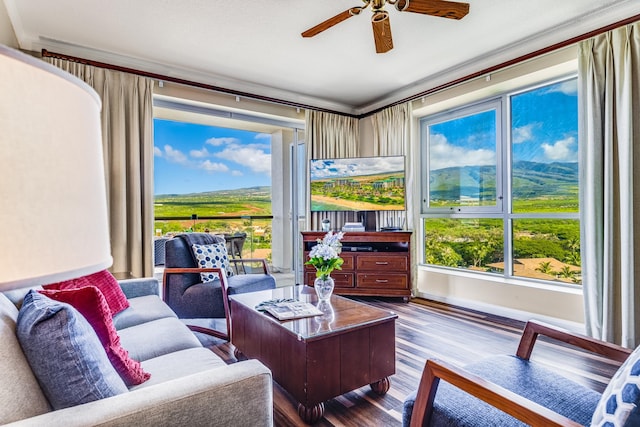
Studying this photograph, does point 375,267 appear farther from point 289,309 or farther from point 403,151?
point 289,309

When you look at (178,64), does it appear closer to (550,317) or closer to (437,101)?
(437,101)

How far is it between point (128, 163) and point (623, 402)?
3799mm

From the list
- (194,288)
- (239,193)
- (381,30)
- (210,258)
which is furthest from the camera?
(239,193)

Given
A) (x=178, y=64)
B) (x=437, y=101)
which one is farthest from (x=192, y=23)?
(x=437, y=101)

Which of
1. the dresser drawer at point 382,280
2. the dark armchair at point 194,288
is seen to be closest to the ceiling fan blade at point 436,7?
the dark armchair at point 194,288

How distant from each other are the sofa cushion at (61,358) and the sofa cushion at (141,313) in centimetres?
109

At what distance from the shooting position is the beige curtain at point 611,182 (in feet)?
8.37

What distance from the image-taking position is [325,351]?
182 centimetres

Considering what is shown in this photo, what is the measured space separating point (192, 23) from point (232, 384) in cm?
279

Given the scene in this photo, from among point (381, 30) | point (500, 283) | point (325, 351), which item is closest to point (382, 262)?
point (500, 283)

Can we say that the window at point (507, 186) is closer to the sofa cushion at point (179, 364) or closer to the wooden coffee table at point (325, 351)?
the wooden coffee table at point (325, 351)

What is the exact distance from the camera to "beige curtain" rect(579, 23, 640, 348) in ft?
8.37

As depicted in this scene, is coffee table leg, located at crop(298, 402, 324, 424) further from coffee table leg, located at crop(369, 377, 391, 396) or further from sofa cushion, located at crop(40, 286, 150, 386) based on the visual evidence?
sofa cushion, located at crop(40, 286, 150, 386)

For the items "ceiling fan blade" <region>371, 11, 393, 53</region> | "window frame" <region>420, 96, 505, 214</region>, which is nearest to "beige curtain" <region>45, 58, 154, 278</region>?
"ceiling fan blade" <region>371, 11, 393, 53</region>
